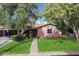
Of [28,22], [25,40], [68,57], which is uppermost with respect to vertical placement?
[28,22]

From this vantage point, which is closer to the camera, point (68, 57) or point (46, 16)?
point (68, 57)

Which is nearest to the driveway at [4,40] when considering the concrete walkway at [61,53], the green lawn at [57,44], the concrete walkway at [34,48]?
the concrete walkway at [34,48]

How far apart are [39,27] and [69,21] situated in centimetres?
104

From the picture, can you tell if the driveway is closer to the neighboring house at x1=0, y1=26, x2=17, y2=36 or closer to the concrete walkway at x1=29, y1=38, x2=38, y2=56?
the neighboring house at x1=0, y1=26, x2=17, y2=36

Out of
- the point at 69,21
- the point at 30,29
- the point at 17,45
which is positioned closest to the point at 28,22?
the point at 30,29

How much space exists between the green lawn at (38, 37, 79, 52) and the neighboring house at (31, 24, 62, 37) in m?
0.18

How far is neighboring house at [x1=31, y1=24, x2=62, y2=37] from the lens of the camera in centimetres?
820

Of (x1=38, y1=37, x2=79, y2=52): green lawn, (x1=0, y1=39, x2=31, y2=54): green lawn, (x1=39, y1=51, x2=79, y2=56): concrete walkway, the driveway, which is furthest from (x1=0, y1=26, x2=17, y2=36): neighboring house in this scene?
(x1=39, y1=51, x2=79, y2=56): concrete walkway

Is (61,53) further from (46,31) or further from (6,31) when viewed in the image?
(6,31)

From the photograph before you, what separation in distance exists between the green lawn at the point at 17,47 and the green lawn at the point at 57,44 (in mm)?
426

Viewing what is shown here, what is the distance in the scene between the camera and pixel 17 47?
26.5ft

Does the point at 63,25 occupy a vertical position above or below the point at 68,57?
above

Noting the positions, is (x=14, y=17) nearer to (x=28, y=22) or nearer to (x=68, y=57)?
(x=28, y=22)

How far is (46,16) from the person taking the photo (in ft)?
26.6
